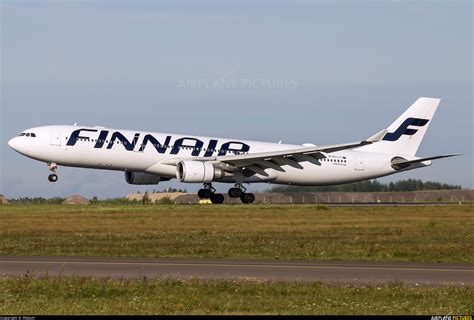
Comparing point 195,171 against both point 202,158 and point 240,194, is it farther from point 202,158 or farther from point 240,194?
point 240,194

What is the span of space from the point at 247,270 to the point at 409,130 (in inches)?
1678

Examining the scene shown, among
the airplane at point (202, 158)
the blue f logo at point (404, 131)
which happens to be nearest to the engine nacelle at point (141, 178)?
the airplane at point (202, 158)

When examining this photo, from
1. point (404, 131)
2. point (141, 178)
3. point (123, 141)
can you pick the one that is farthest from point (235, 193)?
point (404, 131)

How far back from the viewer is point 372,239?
1355 inches

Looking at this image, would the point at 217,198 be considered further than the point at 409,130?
A: No

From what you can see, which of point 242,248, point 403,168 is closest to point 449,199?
point 403,168

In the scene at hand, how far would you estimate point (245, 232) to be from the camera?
122 feet

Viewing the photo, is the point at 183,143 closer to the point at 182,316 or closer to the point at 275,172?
the point at 275,172

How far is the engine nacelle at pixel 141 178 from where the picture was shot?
5762 cm

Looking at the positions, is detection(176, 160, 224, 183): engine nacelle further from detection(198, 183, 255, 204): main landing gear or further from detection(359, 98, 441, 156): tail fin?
detection(359, 98, 441, 156): tail fin

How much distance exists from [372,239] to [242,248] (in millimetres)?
6510

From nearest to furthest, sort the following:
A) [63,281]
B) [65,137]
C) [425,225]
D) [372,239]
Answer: [63,281] → [372,239] → [425,225] → [65,137]

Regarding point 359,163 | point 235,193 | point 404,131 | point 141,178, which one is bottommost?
point 235,193

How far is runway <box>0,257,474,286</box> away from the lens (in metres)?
21.5
